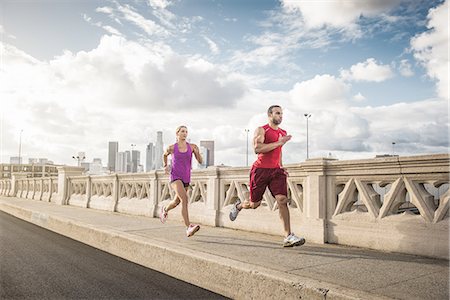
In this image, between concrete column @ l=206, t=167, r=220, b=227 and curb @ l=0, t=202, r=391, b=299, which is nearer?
curb @ l=0, t=202, r=391, b=299

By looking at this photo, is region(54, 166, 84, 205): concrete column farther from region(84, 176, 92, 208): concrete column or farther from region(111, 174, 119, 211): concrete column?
region(111, 174, 119, 211): concrete column

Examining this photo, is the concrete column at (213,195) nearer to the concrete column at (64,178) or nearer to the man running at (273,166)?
the man running at (273,166)

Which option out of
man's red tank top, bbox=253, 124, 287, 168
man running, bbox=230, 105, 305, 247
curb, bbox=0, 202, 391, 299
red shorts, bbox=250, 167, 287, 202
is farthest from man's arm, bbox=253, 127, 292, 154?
curb, bbox=0, 202, 391, 299

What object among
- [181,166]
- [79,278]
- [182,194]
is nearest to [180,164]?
[181,166]

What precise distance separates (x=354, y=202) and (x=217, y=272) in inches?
109

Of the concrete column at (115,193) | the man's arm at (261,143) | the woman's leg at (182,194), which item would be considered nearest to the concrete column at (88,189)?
the concrete column at (115,193)

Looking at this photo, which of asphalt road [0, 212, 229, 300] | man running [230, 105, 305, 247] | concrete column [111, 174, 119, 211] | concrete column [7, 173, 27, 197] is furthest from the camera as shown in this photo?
concrete column [7, 173, 27, 197]

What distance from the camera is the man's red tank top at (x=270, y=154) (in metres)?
5.55

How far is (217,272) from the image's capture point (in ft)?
14.8

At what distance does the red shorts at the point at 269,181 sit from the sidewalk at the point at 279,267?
2.75ft

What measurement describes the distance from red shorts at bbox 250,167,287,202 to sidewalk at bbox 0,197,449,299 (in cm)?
84

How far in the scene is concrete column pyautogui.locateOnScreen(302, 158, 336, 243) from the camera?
6184 mm

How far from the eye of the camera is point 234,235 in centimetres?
704

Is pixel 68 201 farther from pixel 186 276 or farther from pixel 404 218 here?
pixel 404 218
